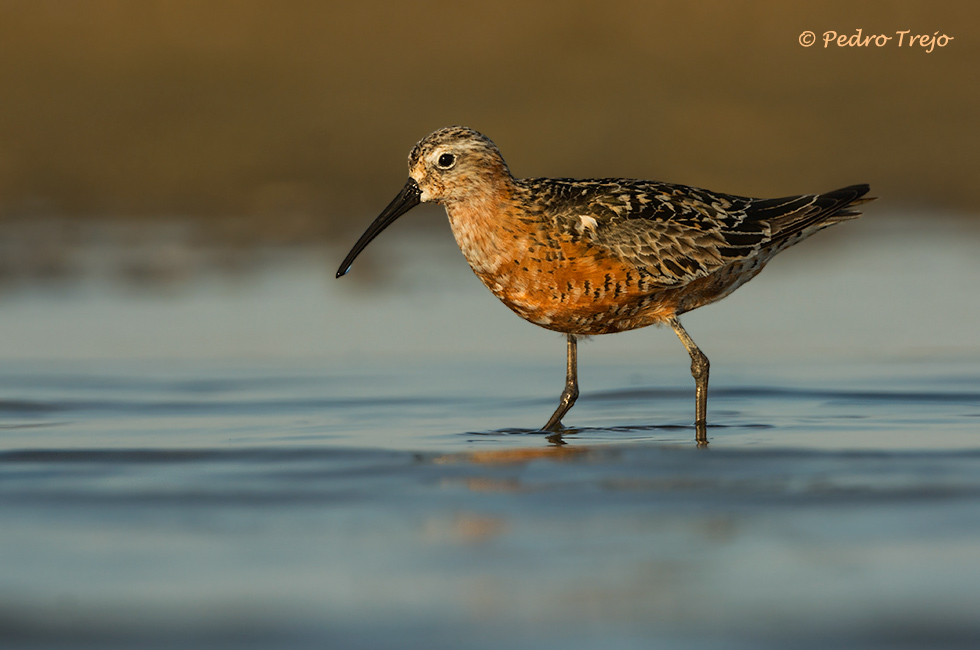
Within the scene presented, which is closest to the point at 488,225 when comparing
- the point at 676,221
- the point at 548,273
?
the point at 548,273

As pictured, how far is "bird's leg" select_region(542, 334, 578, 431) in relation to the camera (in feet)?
30.2

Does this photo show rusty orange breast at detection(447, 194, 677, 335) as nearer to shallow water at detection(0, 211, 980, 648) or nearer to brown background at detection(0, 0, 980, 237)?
shallow water at detection(0, 211, 980, 648)

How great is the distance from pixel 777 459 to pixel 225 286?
26.8 feet

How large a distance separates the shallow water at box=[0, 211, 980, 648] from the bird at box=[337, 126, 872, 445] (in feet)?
2.27

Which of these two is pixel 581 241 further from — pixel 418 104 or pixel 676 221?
pixel 418 104

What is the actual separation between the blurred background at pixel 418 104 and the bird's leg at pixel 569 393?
7.81 metres

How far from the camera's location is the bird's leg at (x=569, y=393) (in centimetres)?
920

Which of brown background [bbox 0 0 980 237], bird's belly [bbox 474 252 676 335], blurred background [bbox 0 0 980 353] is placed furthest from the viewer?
brown background [bbox 0 0 980 237]

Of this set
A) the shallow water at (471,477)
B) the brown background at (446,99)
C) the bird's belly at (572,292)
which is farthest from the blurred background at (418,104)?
the bird's belly at (572,292)

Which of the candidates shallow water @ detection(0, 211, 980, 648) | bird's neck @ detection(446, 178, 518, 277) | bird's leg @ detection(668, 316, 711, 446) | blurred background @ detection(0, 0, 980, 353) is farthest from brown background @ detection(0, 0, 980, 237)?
bird's leg @ detection(668, 316, 711, 446)

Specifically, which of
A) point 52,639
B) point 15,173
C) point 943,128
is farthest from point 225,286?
point 943,128

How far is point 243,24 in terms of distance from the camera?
25.4 meters

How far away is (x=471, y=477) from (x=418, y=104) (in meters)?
16.8

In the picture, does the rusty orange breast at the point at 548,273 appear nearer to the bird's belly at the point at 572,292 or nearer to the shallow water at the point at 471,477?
the bird's belly at the point at 572,292
